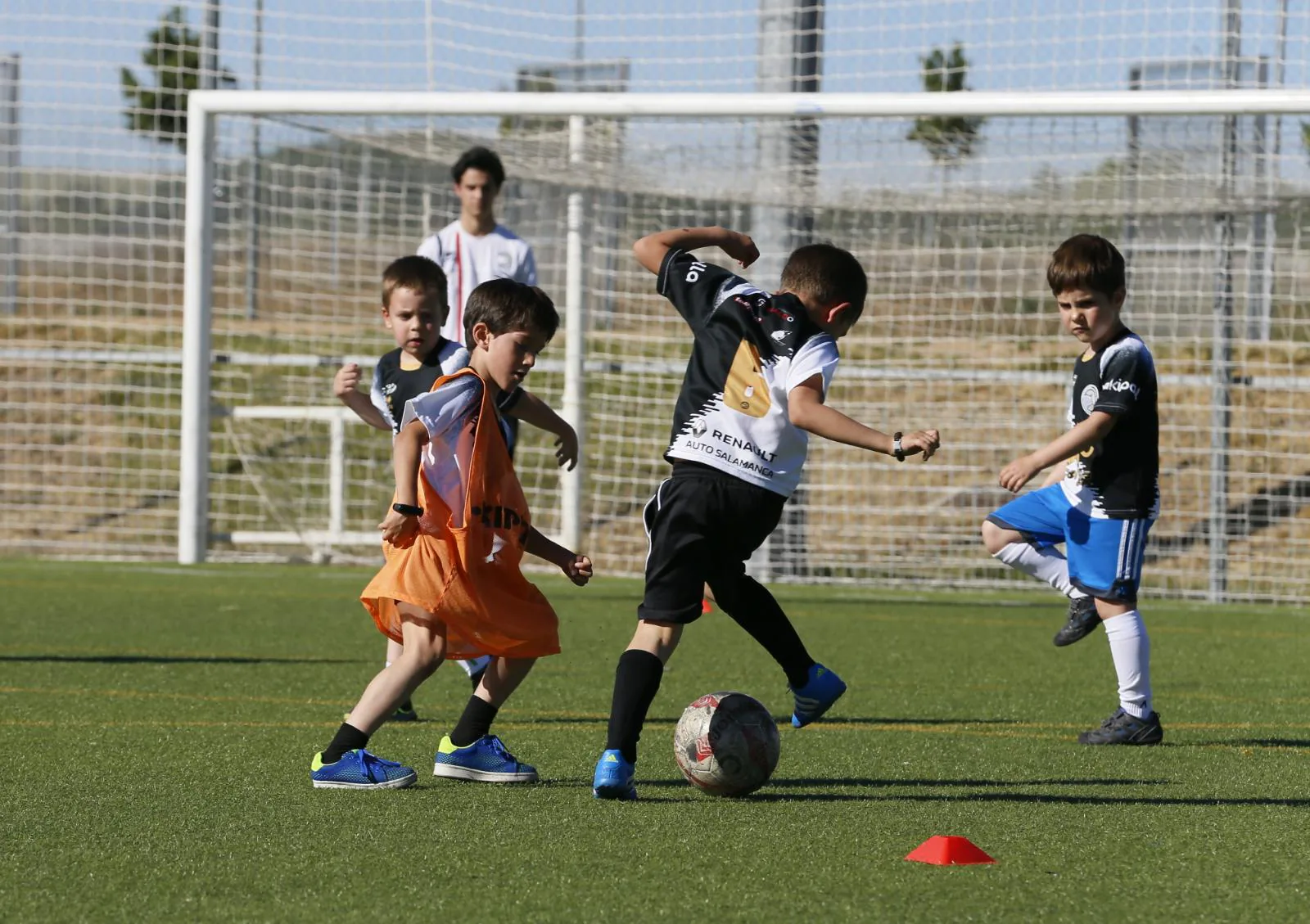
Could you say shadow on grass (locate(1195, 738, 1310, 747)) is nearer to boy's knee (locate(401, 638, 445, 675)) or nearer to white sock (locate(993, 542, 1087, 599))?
white sock (locate(993, 542, 1087, 599))

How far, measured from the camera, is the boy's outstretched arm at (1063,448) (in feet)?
15.5

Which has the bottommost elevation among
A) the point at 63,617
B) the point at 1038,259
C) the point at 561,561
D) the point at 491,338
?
the point at 63,617

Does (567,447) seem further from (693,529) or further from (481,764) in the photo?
(481,764)

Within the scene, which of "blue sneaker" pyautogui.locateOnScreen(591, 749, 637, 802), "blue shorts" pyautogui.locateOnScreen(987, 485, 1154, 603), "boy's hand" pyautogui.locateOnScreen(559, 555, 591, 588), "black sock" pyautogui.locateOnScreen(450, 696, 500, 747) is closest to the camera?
"blue sneaker" pyautogui.locateOnScreen(591, 749, 637, 802)

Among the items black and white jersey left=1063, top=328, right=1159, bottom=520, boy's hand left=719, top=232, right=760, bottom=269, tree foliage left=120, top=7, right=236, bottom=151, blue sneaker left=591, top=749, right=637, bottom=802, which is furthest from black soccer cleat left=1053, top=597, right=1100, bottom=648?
tree foliage left=120, top=7, right=236, bottom=151

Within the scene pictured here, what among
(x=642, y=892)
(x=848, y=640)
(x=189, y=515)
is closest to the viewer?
(x=642, y=892)

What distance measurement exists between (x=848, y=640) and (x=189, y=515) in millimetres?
4723

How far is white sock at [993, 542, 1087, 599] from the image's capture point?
18.4 ft

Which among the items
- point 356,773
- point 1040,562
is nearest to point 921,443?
point 356,773

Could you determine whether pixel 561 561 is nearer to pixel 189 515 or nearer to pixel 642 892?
pixel 642 892

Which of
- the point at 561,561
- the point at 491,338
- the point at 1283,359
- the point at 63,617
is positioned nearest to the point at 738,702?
the point at 561,561

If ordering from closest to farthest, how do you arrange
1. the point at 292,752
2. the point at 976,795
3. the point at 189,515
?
the point at 976,795, the point at 292,752, the point at 189,515

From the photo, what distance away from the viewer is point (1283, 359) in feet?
37.3

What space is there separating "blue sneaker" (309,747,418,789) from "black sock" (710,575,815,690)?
0.95m
